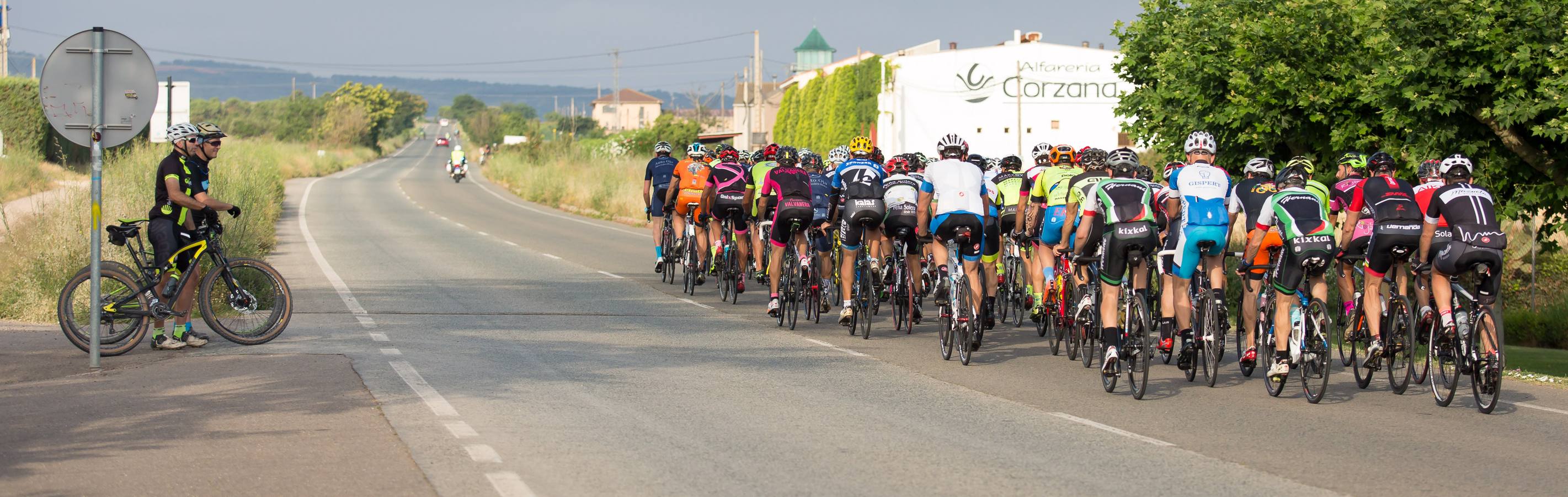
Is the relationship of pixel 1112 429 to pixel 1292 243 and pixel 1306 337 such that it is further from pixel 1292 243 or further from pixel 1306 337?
pixel 1292 243

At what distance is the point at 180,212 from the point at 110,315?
36.6 inches

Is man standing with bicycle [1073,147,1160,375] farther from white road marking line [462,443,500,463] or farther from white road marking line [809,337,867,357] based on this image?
white road marking line [462,443,500,463]

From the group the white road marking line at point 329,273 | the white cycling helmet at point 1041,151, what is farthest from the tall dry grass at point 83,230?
the white cycling helmet at point 1041,151

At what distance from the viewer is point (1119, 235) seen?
384 inches

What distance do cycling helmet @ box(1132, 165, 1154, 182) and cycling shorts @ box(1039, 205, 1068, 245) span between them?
141cm

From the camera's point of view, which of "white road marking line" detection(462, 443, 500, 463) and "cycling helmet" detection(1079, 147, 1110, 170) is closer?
"white road marking line" detection(462, 443, 500, 463)

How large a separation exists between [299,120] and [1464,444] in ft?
423

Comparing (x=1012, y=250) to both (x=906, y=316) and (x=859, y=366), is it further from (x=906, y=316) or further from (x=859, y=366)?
(x=859, y=366)

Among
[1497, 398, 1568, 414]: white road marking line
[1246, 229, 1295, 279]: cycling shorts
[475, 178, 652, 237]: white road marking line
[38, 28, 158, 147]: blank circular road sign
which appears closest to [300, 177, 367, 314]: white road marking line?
[38, 28, 158, 147]: blank circular road sign

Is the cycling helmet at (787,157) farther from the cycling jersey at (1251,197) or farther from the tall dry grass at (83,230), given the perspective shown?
the tall dry grass at (83,230)

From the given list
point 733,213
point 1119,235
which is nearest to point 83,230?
point 733,213

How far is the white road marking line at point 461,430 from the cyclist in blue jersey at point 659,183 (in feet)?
33.1

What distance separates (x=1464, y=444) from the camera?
7.96 metres

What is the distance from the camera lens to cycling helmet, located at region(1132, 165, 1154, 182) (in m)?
10.2
